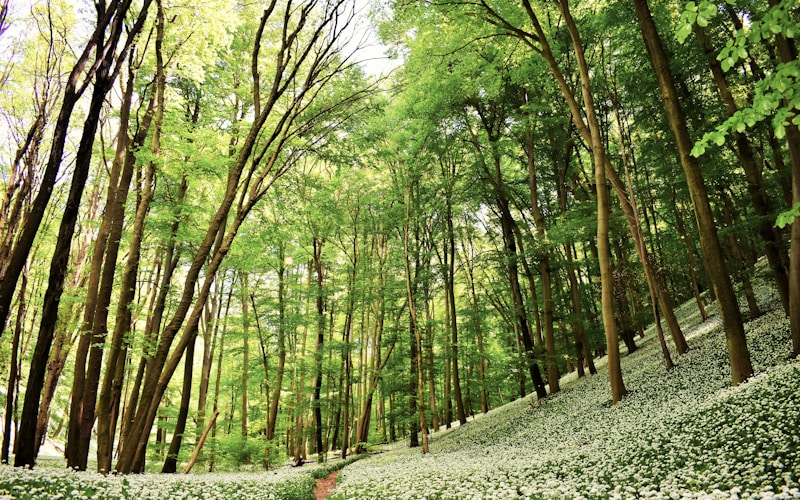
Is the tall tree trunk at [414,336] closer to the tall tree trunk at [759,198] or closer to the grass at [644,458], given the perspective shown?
the grass at [644,458]

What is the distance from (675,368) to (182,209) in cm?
1701

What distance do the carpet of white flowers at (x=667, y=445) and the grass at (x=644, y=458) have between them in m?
0.03

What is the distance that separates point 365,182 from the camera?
2183cm

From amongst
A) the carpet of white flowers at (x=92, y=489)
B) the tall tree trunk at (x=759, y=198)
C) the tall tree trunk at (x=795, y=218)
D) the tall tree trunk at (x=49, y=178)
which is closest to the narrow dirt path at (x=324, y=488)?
the carpet of white flowers at (x=92, y=489)

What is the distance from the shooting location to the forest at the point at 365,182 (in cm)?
776

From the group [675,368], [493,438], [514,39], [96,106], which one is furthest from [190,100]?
[675,368]

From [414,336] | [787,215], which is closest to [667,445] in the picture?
[787,215]

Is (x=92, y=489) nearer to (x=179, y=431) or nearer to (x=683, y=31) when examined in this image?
(x=683, y=31)

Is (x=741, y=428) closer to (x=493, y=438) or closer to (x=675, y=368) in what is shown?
(x=675, y=368)

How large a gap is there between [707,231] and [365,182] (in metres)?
15.9

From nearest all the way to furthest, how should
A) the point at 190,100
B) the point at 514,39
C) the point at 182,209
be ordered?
the point at 182,209 < the point at 514,39 < the point at 190,100

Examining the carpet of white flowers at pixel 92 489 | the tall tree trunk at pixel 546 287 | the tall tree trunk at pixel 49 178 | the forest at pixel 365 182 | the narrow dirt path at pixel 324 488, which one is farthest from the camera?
the tall tree trunk at pixel 546 287

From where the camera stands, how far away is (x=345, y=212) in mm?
22109

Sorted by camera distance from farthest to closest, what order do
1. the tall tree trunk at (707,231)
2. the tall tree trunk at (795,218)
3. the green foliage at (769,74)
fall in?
1. the tall tree trunk at (795,218)
2. the tall tree trunk at (707,231)
3. the green foliage at (769,74)
